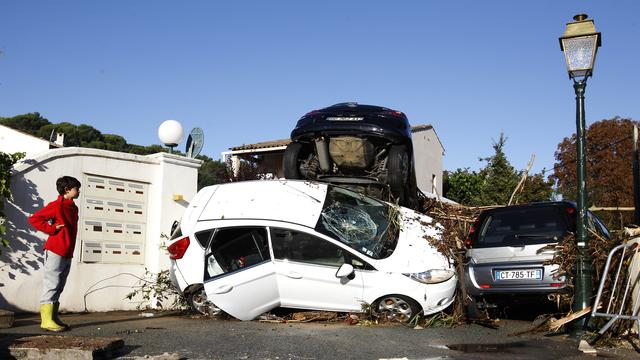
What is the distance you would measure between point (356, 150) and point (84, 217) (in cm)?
438

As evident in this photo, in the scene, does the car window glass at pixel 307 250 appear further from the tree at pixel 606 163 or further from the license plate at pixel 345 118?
the tree at pixel 606 163

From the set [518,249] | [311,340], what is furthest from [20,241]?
[518,249]

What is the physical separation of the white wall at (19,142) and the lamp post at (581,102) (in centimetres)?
2934

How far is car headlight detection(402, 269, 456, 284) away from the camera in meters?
7.61

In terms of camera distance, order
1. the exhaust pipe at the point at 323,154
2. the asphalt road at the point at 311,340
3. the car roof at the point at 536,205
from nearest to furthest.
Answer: the asphalt road at the point at 311,340 < the car roof at the point at 536,205 < the exhaust pipe at the point at 323,154

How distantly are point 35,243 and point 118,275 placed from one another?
150cm

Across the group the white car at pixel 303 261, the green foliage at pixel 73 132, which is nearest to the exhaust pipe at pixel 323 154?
the white car at pixel 303 261

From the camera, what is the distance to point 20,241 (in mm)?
8641

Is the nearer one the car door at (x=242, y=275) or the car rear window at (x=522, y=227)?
the car door at (x=242, y=275)

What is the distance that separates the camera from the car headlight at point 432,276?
7609mm

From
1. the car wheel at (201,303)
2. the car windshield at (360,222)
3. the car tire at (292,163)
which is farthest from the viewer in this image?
the car tire at (292,163)

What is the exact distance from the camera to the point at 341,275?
7.45 metres

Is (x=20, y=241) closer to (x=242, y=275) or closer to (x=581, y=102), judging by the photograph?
(x=242, y=275)

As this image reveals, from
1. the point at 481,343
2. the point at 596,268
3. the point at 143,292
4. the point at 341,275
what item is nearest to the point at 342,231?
the point at 341,275
